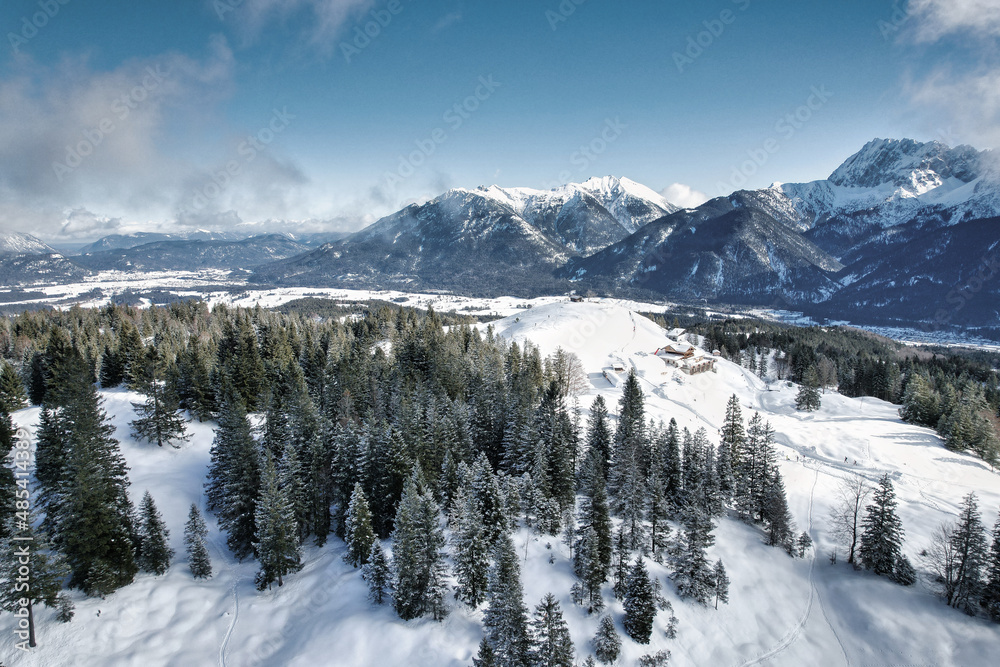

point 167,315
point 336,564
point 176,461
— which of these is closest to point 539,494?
point 336,564

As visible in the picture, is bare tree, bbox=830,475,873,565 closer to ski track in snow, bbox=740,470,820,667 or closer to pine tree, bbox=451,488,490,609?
ski track in snow, bbox=740,470,820,667

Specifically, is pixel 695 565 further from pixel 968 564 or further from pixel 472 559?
pixel 472 559

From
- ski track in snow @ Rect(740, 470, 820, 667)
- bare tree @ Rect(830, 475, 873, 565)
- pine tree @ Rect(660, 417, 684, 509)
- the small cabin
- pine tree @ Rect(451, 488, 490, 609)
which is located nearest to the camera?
pine tree @ Rect(451, 488, 490, 609)

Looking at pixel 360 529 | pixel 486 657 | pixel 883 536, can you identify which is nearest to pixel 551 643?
pixel 486 657

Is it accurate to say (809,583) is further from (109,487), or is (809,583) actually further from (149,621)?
(109,487)

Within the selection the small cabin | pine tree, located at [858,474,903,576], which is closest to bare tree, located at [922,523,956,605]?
pine tree, located at [858,474,903,576]

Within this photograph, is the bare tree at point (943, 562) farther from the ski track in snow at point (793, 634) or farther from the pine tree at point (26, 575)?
the pine tree at point (26, 575)

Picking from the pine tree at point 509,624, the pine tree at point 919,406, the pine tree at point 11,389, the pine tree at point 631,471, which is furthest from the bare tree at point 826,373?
the pine tree at point 11,389
